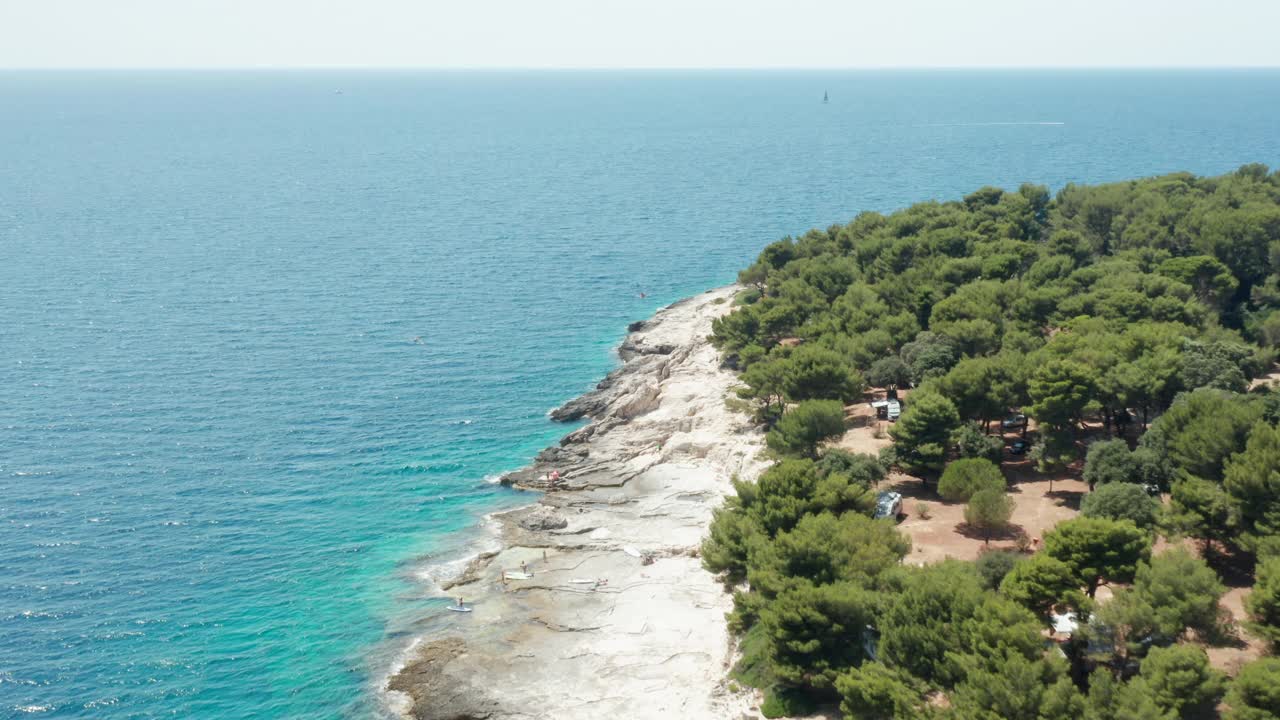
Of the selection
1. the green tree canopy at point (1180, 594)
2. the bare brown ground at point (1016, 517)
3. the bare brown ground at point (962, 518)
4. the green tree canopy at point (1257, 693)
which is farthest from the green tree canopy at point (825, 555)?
the green tree canopy at point (1257, 693)

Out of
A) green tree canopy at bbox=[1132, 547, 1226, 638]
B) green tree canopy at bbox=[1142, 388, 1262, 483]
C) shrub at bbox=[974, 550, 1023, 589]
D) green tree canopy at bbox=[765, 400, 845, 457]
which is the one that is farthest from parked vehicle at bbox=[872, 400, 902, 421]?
green tree canopy at bbox=[1132, 547, 1226, 638]

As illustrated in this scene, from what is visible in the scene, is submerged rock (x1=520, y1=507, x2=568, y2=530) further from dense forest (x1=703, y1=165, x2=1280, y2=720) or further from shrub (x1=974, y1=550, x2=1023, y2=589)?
shrub (x1=974, y1=550, x2=1023, y2=589)

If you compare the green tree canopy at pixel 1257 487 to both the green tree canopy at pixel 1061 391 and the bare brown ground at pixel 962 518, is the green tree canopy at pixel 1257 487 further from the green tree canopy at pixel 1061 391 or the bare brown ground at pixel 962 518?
the green tree canopy at pixel 1061 391

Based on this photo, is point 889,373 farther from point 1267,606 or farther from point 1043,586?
point 1267,606

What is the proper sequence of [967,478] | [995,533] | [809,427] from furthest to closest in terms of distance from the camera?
[809,427]
[967,478]
[995,533]

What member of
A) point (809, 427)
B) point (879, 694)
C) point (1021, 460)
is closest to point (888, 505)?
point (809, 427)

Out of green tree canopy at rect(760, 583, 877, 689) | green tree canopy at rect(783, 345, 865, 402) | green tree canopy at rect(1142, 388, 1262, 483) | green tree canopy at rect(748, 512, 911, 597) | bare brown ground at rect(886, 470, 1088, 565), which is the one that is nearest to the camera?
green tree canopy at rect(760, 583, 877, 689)

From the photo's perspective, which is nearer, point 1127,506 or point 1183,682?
point 1183,682
